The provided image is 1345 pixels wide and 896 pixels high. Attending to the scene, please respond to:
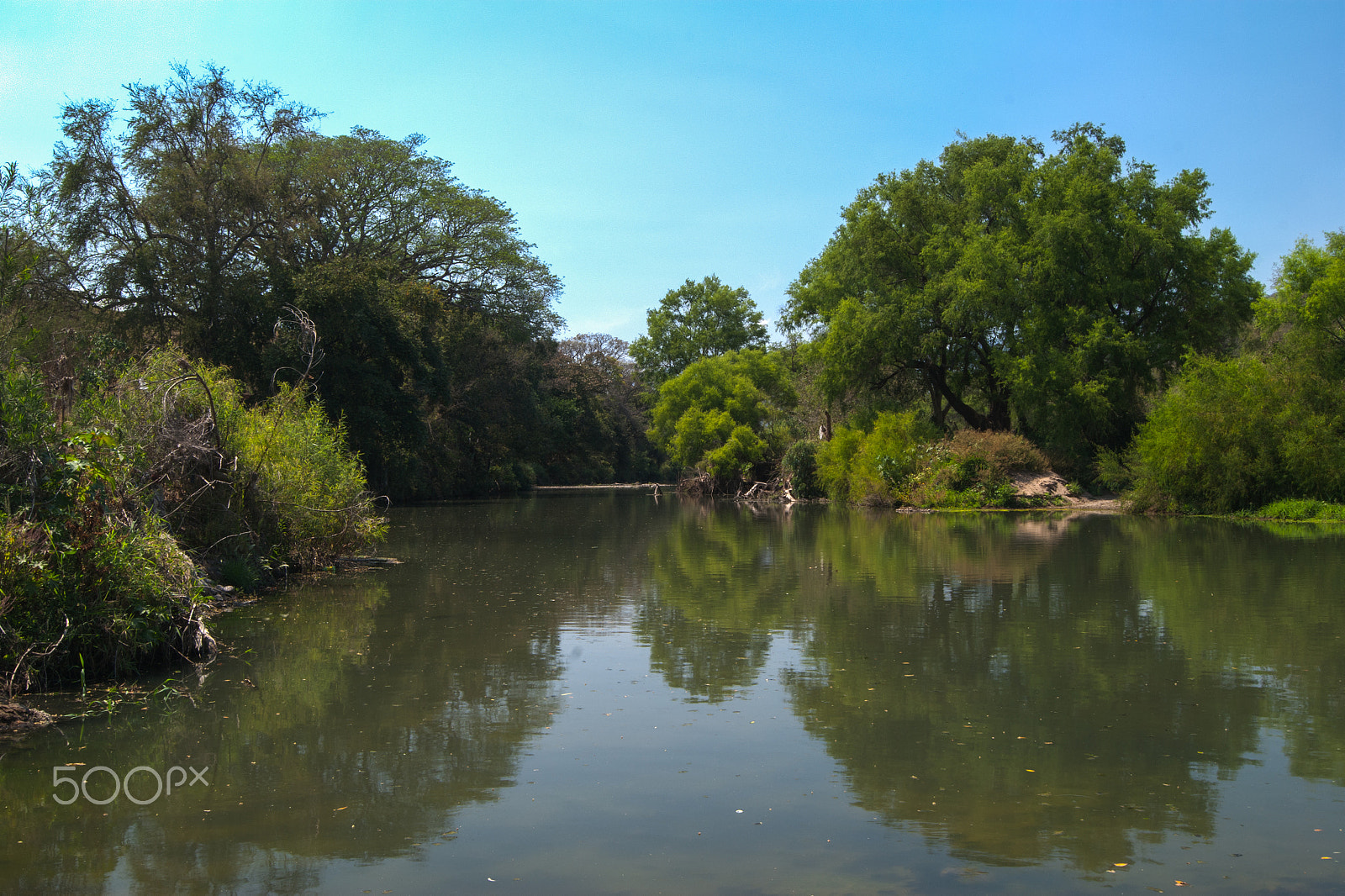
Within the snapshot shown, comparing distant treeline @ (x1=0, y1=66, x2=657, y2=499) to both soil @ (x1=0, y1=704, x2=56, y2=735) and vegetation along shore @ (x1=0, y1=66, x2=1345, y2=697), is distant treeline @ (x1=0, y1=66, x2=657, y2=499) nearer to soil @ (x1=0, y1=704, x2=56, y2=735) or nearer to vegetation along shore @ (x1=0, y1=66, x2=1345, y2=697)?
vegetation along shore @ (x1=0, y1=66, x2=1345, y2=697)

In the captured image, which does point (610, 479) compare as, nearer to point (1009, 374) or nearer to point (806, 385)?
point (806, 385)

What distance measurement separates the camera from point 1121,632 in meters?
10.3

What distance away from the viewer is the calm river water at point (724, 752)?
476 centimetres

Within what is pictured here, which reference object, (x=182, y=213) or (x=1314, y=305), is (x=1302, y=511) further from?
(x=182, y=213)

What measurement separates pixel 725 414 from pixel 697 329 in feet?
82.3

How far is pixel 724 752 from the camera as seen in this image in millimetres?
6594

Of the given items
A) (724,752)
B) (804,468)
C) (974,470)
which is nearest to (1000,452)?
(974,470)

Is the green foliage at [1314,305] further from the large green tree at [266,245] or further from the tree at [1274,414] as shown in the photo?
the large green tree at [266,245]

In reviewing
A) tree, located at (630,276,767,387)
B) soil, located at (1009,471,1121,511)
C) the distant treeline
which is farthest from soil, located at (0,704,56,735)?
tree, located at (630,276,767,387)

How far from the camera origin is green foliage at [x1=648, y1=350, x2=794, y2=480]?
50250 millimetres

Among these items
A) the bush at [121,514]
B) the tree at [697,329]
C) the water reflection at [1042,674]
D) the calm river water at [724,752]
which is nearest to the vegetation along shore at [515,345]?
the bush at [121,514]

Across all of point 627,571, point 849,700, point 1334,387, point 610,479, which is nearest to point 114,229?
point 627,571

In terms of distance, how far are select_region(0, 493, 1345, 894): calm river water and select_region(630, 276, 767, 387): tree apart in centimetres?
6190

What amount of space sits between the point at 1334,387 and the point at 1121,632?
21.1 meters
